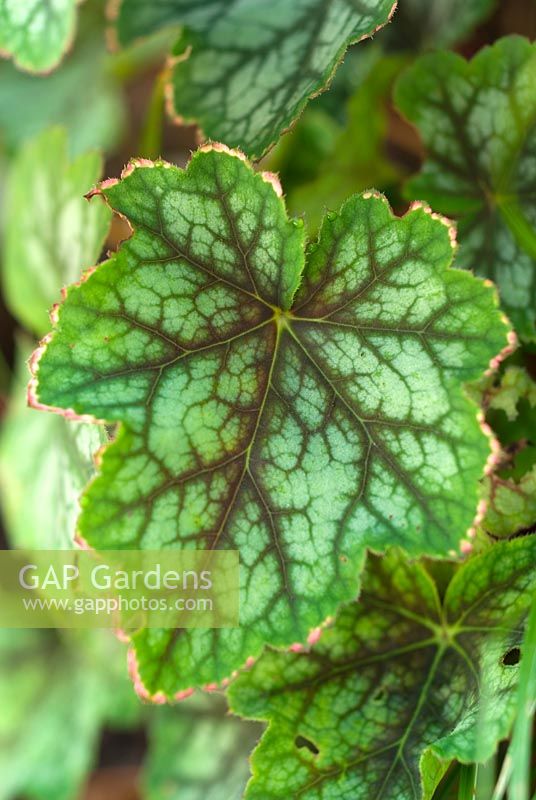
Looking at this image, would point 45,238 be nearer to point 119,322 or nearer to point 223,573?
point 119,322

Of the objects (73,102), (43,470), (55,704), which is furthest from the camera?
(73,102)

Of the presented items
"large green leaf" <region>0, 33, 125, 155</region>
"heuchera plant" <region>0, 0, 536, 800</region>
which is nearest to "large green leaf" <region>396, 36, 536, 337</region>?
"heuchera plant" <region>0, 0, 536, 800</region>

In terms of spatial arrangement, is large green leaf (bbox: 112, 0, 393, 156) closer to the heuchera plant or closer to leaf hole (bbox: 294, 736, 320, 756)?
the heuchera plant

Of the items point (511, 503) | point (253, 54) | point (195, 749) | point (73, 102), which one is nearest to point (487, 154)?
point (253, 54)

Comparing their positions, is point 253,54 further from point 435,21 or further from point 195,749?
point 195,749

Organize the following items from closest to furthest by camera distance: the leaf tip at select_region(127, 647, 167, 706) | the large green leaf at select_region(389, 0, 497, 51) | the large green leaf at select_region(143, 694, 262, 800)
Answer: the leaf tip at select_region(127, 647, 167, 706), the large green leaf at select_region(143, 694, 262, 800), the large green leaf at select_region(389, 0, 497, 51)

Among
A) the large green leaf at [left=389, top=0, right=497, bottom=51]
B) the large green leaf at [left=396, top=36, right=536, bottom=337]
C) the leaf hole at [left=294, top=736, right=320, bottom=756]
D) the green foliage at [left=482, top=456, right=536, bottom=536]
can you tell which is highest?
the large green leaf at [left=389, top=0, right=497, bottom=51]

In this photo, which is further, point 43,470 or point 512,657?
point 43,470
